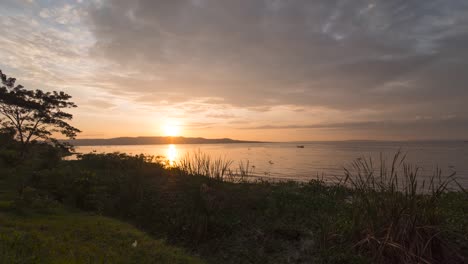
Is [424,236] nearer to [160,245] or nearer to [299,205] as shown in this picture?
[299,205]

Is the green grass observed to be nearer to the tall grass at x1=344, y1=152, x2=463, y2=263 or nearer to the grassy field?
the grassy field

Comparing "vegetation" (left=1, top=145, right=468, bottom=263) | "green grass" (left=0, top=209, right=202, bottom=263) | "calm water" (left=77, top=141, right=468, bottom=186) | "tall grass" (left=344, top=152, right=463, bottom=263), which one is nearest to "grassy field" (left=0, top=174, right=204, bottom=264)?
"green grass" (left=0, top=209, right=202, bottom=263)

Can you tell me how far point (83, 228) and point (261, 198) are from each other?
5.56m

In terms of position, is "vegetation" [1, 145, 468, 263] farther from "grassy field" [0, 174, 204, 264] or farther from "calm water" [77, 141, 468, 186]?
"calm water" [77, 141, 468, 186]

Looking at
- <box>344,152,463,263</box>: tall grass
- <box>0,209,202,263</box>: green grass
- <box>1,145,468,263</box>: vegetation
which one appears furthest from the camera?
<box>1,145,468,263</box>: vegetation

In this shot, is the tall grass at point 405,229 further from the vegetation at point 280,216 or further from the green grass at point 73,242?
the green grass at point 73,242

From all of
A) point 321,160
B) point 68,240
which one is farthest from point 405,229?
point 321,160

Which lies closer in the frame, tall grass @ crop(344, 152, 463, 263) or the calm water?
tall grass @ crop(344, 152, 463, 263)

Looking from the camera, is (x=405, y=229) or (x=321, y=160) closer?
(x=405, y=229)

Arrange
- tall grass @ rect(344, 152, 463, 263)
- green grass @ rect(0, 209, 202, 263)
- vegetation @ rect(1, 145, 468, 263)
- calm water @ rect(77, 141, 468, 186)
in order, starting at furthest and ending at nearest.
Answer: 1. calm water @ rect(77, 141, 468, 186)
2. vegetation @ rect(1, 145, 468, 263)
3. tall grass @ rect(344, 152, 463, 263)
4. green grass @ rect(0, 209, 202, 263)

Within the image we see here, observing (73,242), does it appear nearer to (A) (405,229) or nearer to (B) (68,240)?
(B) (68,240)

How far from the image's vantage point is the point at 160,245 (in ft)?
22.0

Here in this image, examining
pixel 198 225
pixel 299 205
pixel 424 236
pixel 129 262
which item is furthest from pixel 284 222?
pixel 129 262

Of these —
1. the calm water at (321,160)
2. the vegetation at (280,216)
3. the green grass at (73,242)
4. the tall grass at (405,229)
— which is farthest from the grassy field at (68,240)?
the calm water at (321,160)
